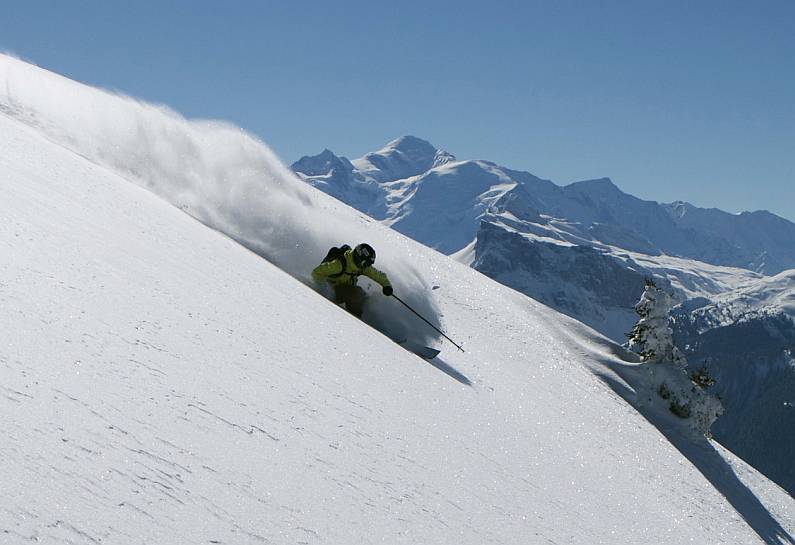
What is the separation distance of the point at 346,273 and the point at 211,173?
5706 mm

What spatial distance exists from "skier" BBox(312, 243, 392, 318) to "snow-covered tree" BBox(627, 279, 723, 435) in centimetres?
1581

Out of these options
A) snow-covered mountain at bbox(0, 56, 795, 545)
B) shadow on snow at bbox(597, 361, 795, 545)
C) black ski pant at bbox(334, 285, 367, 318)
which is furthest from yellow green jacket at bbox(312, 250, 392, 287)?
shadow on snow at bbox(597, 361, 795, 545)

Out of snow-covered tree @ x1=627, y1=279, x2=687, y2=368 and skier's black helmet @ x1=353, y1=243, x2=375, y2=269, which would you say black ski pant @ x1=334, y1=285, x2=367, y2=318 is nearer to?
Answer: skier's black helmet @ x1=353, y1=243, x2=375, y2=269

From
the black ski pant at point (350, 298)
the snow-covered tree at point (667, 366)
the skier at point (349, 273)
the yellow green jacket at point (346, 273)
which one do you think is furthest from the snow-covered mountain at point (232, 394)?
the snow-covered tree at point (667, 366)

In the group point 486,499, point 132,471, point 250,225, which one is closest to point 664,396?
point 250,225

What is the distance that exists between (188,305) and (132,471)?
455cm

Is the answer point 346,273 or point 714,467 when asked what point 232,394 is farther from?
point 714,467

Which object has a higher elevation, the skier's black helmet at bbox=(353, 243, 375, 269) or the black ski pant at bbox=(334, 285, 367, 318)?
the skier's black helmet at bbox=(353, 243, 375, 269)

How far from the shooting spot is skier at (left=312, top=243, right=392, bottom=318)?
1581 cm

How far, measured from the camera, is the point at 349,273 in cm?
1617

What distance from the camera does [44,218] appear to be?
9.62m

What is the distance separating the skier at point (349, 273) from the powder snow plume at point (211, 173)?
0.53 metres

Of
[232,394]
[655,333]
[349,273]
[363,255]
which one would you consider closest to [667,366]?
[655,333]

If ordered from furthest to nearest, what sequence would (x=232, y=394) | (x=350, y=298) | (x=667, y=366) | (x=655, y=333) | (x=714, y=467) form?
1. (x=655, y=333)
2. (x=667, y=366)
3. (x=714, y=467)
4. (x=350, y=298)
5. (x=232, y=394)
